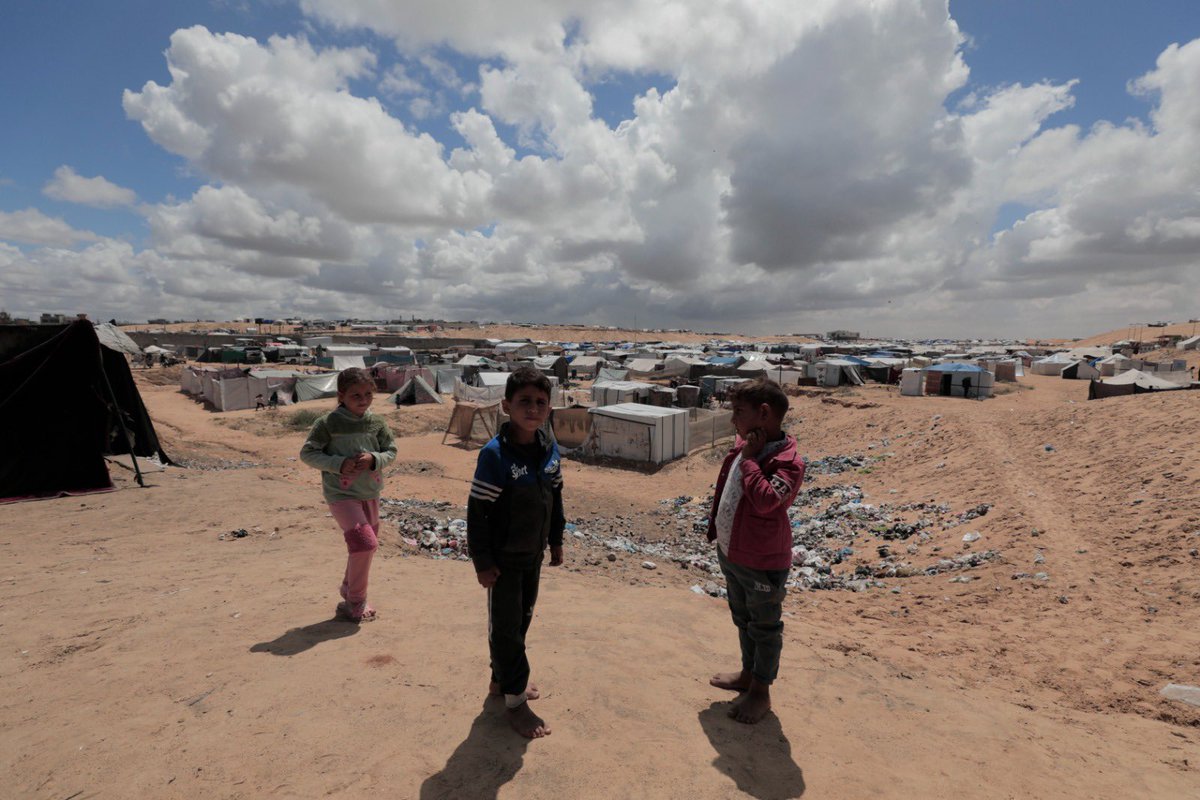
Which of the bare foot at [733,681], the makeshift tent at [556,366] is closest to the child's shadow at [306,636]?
the bare foot at [733,681]

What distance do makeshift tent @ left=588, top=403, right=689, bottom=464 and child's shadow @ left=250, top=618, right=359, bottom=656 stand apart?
1384 cm

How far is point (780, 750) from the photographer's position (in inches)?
120

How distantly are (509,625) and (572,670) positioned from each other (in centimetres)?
108

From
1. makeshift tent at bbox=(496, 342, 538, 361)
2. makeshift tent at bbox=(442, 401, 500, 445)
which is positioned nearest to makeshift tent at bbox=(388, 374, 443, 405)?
makeshift tent at bbox=(442, 401, 500, 445)

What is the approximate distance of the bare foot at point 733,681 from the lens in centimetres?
353

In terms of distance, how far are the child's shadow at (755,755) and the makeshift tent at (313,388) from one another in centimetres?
3049

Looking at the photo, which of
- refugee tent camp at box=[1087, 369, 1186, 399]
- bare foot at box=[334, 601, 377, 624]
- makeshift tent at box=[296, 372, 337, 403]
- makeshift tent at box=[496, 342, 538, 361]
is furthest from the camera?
makeshift tent at box=[496, 342, 538, 361]

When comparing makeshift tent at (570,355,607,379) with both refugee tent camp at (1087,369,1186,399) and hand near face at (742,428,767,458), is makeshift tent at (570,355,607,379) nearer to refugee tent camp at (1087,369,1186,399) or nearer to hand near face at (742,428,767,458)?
refugee tent camp at (1087,369,1186,399)

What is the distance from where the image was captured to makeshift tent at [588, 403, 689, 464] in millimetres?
17594

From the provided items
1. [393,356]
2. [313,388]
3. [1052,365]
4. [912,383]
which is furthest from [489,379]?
[1052,365]

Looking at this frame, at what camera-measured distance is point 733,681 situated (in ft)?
11.7

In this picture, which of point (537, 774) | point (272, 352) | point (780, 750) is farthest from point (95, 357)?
point (272, 352)

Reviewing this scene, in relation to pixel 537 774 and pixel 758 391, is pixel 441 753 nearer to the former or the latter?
pixel 537 774

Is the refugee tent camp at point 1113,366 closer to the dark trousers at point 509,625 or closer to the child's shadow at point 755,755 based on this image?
the child's shadow at point 755,755
